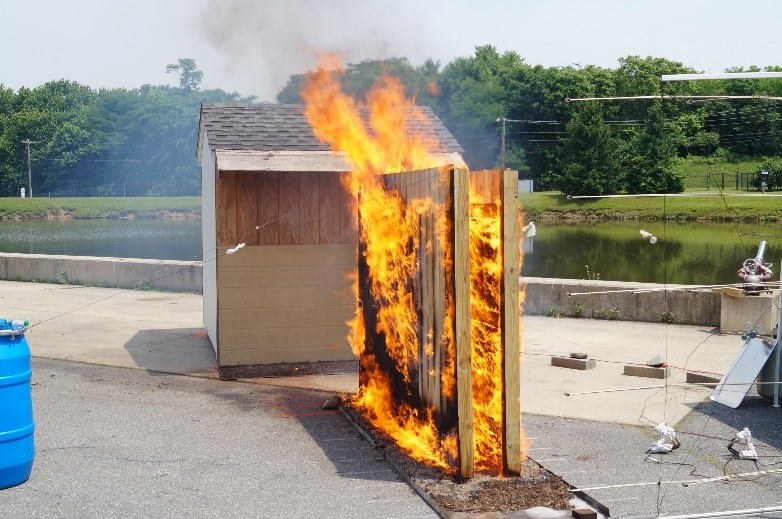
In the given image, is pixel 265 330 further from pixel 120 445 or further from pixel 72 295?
pixel 72 295

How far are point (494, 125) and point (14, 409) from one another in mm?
29889

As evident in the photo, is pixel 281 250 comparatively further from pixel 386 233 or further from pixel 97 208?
pixel 97 208

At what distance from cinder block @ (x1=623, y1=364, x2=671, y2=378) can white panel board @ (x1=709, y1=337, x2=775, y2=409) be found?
0.90m

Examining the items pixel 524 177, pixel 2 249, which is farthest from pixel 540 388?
pixel 524 177

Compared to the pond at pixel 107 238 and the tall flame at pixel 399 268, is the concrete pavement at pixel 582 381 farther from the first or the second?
the pond at pixel 107 238

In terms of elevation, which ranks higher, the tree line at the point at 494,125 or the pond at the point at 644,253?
the tree line at the point at 494,125

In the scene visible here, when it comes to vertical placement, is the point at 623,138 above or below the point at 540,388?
above

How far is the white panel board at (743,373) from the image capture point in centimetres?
970

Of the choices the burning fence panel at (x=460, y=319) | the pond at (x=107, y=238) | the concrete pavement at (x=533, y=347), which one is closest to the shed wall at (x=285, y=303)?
the concrete pavement at (x=533, y=347)

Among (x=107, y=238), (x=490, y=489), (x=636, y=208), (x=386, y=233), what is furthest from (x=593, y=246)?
(x=490, y=489)

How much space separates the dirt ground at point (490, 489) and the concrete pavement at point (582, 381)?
31 centimetres

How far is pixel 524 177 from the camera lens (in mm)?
→ 64312

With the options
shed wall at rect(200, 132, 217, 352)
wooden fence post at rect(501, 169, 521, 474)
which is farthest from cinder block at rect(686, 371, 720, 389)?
shed wall at rect(200, 132, 217, 352)

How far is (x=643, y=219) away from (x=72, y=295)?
43270mm
